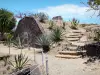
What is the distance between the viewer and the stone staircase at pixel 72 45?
13664 mm

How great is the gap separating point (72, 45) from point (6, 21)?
33.9 ft

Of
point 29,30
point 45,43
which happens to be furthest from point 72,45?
point 29,30

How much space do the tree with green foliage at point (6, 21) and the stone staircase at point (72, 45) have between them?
7.61 meters

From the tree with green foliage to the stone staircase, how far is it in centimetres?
761

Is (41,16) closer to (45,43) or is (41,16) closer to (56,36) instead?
(56,36)

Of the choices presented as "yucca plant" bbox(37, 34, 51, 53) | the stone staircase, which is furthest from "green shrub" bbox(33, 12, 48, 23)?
"yucca plant" bbox(37, 34, 51, 53)

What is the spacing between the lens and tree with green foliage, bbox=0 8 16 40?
23.7 metres

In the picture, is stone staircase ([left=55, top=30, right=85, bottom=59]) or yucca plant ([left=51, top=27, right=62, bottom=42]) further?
yucca plant ([left=51, top=27, right=62, bottom=42])

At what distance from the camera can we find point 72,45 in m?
15.7

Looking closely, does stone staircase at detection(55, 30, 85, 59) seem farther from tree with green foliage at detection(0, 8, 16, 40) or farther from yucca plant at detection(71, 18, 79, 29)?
tree with green foliage at detection(0, 8, 16, 40)

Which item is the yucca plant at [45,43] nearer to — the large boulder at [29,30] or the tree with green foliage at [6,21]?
the large boulder at [29,30]

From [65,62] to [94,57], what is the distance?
1.69m

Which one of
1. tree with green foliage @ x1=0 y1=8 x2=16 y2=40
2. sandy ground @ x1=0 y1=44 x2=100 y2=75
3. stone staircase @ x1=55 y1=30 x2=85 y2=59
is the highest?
tree with green foliage @ x1=0 y1=8 x2=16 y2=40

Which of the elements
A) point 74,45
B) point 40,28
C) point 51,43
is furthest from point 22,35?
point 74,45
